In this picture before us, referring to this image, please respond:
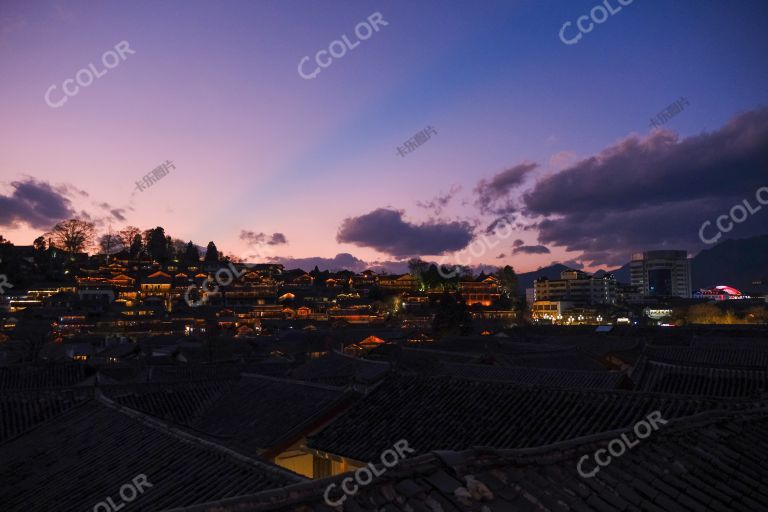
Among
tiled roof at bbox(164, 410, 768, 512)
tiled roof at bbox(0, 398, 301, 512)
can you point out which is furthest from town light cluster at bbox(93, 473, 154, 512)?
tiled roof at bbox(164, 410, 768, 512)

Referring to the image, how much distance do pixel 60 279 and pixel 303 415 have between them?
355ft

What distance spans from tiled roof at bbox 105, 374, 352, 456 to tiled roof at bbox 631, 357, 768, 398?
10043mm

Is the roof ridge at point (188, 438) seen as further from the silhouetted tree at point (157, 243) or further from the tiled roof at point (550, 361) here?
the silhouetted tree at point (157, 243)

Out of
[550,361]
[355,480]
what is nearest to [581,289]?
[550,361]

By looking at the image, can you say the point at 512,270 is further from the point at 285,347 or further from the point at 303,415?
the point at 303,415

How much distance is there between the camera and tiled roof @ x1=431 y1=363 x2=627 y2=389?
70.9 feet

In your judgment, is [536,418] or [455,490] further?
[536,418]

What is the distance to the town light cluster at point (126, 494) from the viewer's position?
738 centimetres

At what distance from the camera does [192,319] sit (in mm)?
80938

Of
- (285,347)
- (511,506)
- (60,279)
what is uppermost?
(60,279)

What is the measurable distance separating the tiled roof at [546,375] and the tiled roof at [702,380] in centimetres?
342

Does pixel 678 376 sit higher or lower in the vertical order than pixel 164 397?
lower

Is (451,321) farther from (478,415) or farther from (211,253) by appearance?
(211,253)

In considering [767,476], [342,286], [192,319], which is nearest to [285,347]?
[192,319]
